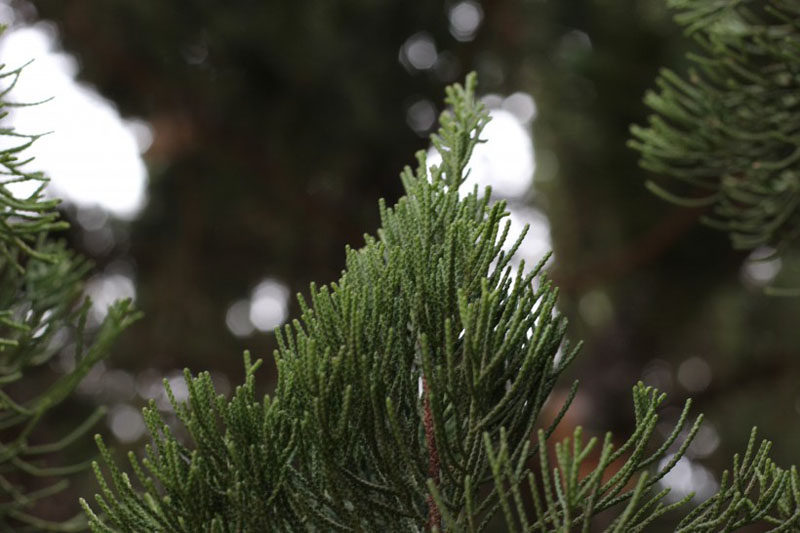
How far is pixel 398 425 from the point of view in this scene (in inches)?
33.5

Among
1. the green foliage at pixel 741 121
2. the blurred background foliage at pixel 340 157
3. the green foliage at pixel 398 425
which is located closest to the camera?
the green foliage at pixel 398 425

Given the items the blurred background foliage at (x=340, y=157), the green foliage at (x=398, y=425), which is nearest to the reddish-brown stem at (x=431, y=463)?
the green foliage at (x=398, y=425)

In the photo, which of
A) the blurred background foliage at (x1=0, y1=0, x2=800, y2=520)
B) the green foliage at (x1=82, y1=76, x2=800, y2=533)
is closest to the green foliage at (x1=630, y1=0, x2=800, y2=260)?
the green foliage at (x1=82, y1=76, x2=800, y2=533)

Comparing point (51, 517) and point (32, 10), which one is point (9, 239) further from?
point (32, 10)

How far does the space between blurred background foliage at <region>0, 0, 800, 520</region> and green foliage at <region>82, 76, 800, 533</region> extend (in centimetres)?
240

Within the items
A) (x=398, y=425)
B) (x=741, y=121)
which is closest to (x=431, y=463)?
(x=398, y=425)

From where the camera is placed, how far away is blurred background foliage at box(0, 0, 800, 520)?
3488 mm

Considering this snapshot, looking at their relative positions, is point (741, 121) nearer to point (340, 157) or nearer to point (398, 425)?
point (398, 425)

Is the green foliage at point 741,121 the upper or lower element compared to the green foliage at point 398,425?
upper

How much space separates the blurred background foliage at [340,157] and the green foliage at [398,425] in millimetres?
2401

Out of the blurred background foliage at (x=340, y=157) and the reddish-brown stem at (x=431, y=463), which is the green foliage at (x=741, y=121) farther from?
the blurred background foliage at (x=340, y=157)

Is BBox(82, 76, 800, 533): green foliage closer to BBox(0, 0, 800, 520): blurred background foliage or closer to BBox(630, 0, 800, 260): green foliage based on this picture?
BBox(630, 0, 800, 260): green foliage

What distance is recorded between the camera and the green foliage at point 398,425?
846 millimetres

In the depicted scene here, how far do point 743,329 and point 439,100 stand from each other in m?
2.54
